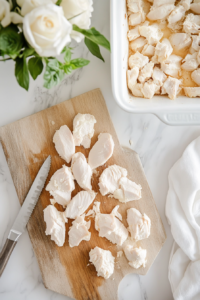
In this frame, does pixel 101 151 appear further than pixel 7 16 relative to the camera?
Yes

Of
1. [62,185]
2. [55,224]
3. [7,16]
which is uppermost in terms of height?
[7,16]

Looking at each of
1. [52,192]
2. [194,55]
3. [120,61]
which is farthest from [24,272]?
[194,55]

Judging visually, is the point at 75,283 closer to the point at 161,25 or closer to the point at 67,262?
the point at 67,262

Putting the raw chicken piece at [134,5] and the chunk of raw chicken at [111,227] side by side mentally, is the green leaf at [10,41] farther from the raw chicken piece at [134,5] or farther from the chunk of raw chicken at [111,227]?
the chunk of raw chicken at [111,227]

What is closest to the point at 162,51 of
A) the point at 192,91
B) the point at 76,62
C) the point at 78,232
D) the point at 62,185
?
the point at 192,91

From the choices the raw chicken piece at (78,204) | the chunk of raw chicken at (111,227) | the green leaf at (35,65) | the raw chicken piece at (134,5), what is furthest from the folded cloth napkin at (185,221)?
the green leaf at (35,65)

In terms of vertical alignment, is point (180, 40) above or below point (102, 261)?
above

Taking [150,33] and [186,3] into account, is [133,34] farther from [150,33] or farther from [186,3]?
[186,3]

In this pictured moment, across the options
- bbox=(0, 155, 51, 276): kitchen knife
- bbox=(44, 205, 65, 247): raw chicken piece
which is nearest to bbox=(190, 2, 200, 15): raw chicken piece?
bbox=(0, 155, 51, 276): kitchen knife
